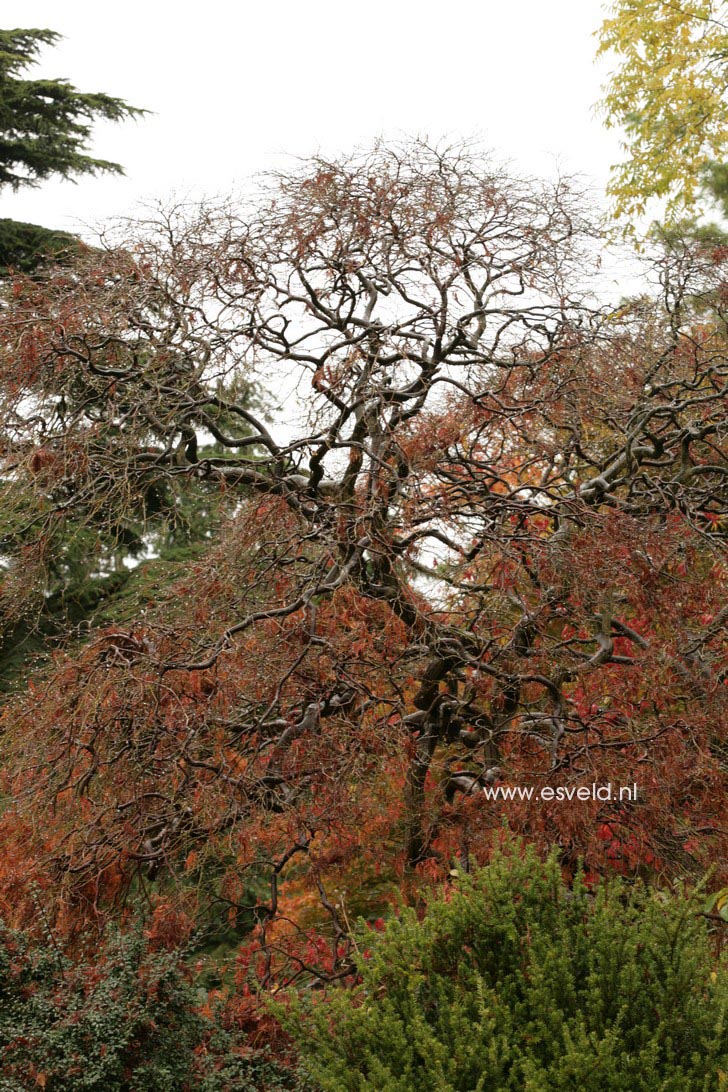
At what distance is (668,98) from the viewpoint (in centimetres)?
Result: 1459

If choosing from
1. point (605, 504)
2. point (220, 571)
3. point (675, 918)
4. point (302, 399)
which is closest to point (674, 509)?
point (605, 504)

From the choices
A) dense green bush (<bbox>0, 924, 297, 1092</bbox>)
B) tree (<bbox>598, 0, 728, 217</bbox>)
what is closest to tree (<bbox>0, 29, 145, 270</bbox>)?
tree (<bbox>598, 0, 728, 217</bbox>)

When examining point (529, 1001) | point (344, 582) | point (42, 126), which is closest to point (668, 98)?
point (42, 126)

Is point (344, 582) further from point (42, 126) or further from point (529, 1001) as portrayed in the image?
point (42, 126)

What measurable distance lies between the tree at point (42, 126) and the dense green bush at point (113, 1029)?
38.6 feet

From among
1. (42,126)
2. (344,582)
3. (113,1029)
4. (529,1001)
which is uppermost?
(42,126)

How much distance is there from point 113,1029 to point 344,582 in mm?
2607

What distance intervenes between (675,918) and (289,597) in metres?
3.11

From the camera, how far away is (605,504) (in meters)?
7.17

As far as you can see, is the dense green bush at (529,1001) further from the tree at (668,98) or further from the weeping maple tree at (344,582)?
the tree at (668,98)

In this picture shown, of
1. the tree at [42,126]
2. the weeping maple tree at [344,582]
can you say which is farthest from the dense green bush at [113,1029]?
the tree at [42,126]

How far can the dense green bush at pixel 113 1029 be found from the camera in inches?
179

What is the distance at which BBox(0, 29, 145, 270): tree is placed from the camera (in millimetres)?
14820

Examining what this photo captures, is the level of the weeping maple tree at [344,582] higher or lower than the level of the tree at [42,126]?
lower
